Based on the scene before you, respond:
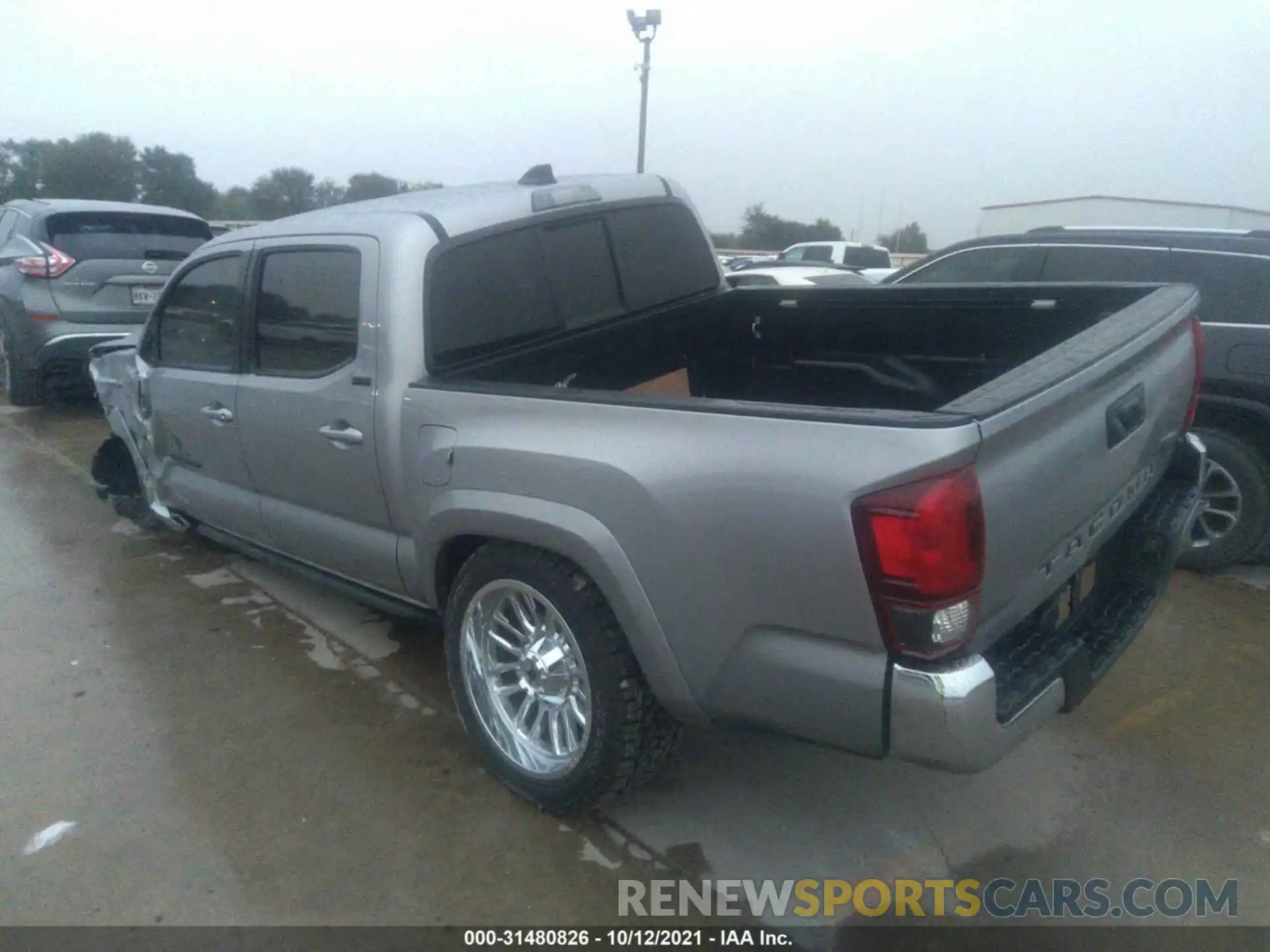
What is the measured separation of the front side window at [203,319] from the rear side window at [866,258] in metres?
20.5

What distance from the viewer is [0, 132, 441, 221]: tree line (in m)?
18.1

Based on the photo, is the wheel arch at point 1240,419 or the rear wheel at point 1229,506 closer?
the wheel arch at point 1240,419

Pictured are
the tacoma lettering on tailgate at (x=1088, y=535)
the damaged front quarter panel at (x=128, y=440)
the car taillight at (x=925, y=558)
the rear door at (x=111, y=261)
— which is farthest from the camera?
the rear door at (x=111, y=261)

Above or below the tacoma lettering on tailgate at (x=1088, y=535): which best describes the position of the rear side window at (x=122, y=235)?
above

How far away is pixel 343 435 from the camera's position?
3260mm

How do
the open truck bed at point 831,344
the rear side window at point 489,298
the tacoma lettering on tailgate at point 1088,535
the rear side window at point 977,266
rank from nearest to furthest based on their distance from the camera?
the tacoma lettering on tailgate at point 1088,535
the rear side window at point 489,298
the open truck bed at point 831,344
the rear side window at point 977,266

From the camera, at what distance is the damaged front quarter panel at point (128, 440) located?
15.5 feet

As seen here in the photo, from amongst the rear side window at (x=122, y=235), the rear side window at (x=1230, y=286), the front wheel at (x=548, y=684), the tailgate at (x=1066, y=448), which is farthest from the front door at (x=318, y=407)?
the rear side window at (x=122, y=235)

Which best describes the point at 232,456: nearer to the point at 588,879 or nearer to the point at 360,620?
the point at 360,620

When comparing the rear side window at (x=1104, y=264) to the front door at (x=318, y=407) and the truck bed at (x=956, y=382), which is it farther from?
the front door at (x=318, y=407)

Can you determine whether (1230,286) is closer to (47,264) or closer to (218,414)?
(218,414)

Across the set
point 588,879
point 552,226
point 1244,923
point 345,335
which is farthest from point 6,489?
point 1244,923

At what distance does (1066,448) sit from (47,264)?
7.87 meters

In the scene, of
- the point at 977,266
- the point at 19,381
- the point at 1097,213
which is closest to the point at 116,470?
the point at 19,381
